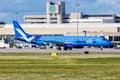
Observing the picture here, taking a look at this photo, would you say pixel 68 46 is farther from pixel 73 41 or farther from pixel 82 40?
pixel 73 41

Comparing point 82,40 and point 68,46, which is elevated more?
point 82,40

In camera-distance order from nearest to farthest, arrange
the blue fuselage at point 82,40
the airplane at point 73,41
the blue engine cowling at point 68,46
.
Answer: the blue engine cowling at point 68,46 → the airplane at point 73,41 → the blue fuselage at point 82,40

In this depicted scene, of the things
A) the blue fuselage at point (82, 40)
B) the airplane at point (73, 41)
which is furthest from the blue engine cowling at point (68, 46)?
the blue fuselage at point (82, 40)

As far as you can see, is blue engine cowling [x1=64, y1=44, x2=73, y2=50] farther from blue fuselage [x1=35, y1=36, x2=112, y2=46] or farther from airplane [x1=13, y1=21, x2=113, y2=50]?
blue fuselage [x1=35, y1=36, x2=112, y2=46]

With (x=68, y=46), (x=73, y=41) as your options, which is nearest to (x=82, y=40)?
(x=73, y=41)

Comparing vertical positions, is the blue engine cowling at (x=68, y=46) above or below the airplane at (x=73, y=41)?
below

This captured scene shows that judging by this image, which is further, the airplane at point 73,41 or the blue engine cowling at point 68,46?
the airplane at point 73,41

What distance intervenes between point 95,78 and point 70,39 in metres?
108

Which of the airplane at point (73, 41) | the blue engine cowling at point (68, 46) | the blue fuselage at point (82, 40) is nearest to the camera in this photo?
the blue engine cowling at point (68, 46)

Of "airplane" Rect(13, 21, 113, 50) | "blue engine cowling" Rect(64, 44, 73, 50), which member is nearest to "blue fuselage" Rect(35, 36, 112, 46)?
"airplane" Rect(13, 21, 113, 50)

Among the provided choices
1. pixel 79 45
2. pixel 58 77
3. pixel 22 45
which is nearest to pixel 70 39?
pixel 79 45

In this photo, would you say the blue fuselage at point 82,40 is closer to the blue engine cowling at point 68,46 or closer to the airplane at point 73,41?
the airplane at point 73,41

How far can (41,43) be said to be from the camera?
150 meters

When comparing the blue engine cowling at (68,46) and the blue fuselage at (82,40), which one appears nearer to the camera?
the blue engine cowling at (68,46)
